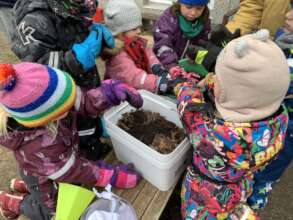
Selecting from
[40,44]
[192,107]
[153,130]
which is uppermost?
[40,44]

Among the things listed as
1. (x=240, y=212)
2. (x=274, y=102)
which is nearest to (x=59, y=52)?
(x=274, y=102)

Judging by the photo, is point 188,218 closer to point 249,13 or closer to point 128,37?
point 128,37

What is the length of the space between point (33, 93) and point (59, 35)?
602mm

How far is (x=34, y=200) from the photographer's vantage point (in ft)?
5.62

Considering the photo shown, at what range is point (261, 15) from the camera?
2420 mm

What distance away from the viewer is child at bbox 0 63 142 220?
3.95 feet

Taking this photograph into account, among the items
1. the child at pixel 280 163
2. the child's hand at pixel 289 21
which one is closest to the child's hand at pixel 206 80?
the child at pixel 280 163

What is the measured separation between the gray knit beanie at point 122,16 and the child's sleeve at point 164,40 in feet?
1.19

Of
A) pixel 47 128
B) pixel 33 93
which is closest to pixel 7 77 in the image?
pixel 33 93

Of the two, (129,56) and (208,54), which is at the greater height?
(208,54)

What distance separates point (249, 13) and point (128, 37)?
111 centimetres

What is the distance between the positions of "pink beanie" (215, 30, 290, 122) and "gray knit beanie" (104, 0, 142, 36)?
95 centimetres

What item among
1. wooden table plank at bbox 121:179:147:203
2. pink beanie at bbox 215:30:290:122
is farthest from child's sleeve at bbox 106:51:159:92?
pink beanie at bbox 215:30:290:122

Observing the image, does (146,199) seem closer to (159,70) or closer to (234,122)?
(234,122)
